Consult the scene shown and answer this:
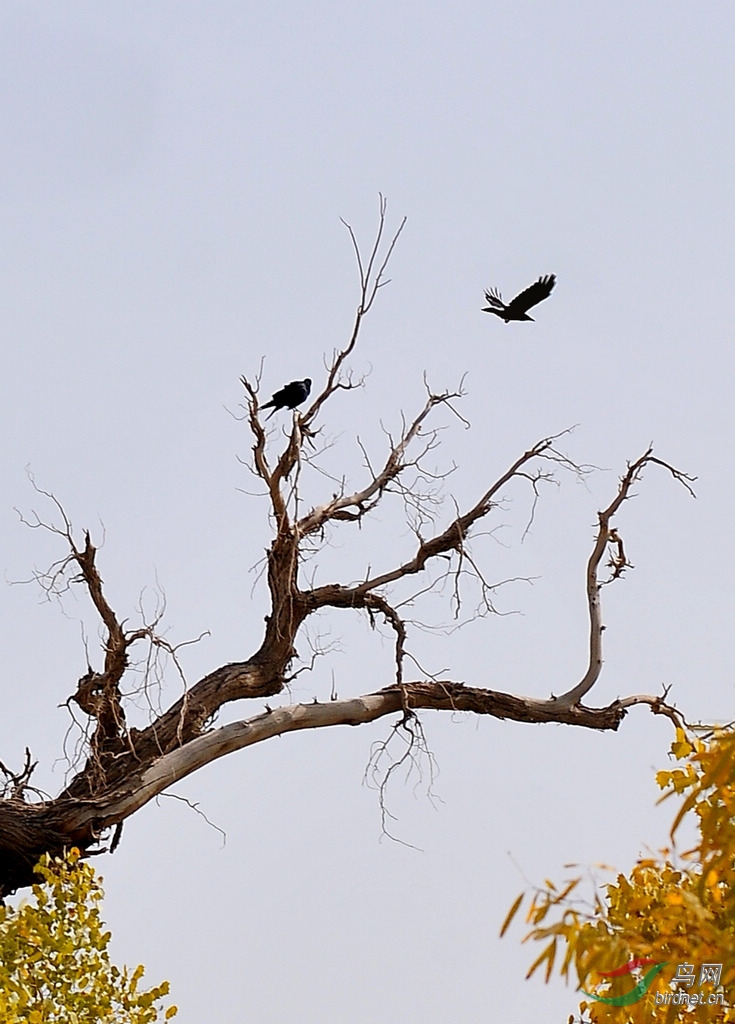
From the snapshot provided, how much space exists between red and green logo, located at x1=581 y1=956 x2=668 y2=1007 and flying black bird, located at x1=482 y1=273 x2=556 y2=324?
10.5ft

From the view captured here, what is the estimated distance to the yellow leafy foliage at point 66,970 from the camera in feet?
9.11

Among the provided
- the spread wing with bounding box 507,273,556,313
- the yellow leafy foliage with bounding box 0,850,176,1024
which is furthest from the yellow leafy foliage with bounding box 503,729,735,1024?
the spread wing with bounding box 507,273,556,313

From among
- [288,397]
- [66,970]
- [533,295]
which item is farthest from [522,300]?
[66,970]

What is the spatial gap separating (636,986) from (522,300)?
3337mm

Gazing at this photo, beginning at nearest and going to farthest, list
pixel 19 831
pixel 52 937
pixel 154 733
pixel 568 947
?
pixel 568 947 → pixel 52 937 → pixel 19 831 → pixel 154 733

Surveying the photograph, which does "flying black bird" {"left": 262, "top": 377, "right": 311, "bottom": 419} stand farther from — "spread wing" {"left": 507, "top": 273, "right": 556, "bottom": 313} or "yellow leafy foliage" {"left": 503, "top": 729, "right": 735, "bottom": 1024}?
"yellow leafy foliage" {"left": 503, "top": 729, "right": 735, "bottom": 1024}

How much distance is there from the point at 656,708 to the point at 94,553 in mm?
2273

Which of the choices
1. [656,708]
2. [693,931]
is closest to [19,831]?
[656,708]

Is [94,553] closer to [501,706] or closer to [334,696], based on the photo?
[334,696]

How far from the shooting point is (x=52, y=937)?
2.89 meters

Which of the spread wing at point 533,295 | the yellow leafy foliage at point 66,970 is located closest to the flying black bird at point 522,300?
the spread wing at point 533,295

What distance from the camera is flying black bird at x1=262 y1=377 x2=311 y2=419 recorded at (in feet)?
15.1
